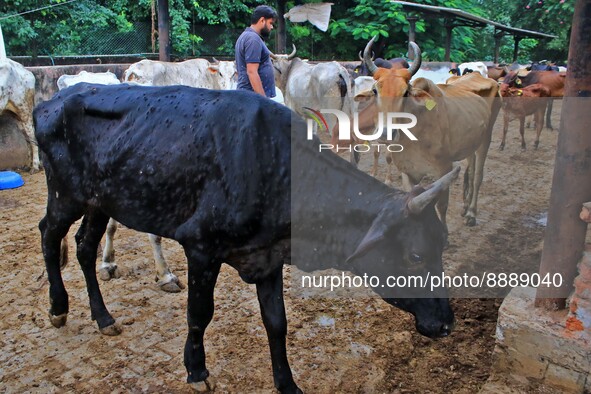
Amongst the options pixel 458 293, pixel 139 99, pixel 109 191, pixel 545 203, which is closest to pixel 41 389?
pixel 109 191

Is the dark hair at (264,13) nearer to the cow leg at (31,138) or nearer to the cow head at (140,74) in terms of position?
the cow leg at (31,138)

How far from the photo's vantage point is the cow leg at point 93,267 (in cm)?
344

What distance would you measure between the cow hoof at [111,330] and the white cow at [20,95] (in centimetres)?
507

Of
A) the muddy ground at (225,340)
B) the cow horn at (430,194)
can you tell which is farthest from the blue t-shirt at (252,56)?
the cow horn at (430,194)

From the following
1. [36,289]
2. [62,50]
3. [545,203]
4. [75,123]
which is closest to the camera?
[75,123]

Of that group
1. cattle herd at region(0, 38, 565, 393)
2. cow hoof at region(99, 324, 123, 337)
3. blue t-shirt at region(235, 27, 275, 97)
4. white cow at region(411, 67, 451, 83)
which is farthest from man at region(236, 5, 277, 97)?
white cow at region(411, 67, 451, 83)

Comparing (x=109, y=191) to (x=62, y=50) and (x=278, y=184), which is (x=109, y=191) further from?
(x=62, y=50)

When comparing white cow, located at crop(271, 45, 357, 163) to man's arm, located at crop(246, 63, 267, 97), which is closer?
man's arm, located at crop(246, 63, 267, 97)

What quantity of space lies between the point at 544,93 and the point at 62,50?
13.7m

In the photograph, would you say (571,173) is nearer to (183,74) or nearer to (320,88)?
(320,88)

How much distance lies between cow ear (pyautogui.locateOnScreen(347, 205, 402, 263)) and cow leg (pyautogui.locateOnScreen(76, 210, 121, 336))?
6.46 ft

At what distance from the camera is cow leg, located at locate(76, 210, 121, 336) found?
3443 millimetres

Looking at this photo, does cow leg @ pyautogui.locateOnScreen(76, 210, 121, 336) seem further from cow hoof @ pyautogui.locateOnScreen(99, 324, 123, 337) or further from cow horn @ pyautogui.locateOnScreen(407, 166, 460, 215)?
cow horn @ pyautogui.locateOnScreen(407, 166, 460, 215)

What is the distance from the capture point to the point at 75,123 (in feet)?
9.95
